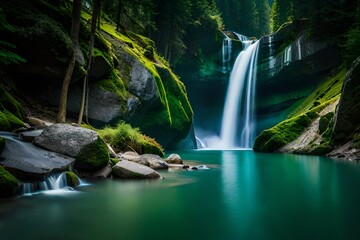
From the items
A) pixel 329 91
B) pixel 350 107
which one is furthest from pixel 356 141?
pixel 329 91

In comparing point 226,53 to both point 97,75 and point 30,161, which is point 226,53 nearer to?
point 97,75

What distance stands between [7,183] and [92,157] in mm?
3194

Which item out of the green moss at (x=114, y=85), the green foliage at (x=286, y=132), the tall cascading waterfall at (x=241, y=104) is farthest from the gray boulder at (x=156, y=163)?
the tall cascading waterfall at (x=241, y=104)

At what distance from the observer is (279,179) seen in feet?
32.2

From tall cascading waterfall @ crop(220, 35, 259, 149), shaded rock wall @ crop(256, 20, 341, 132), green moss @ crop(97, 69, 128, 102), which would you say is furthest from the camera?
tall cascading waterfall @ crop(220, 35, 259, 149)

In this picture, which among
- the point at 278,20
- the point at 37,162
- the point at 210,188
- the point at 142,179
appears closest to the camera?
the point at 37,162

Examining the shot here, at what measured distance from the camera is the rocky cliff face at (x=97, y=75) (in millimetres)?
12984

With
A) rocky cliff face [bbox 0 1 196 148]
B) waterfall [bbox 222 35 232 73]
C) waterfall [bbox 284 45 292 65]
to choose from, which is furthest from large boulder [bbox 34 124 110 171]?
waterfall [bbox 222 35 232 73]

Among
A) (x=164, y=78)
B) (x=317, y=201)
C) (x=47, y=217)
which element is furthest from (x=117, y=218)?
(x=164, y=78)

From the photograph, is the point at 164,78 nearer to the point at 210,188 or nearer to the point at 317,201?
the point at 210,188

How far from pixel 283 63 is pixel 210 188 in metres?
29.6

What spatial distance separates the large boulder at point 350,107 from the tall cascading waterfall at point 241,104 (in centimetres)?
2056

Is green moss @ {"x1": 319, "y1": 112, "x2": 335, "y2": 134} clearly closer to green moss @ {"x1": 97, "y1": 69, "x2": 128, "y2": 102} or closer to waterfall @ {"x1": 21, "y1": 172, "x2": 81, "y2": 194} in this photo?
green moss @ {"x1": 97, "y1": 69, "x2": 128, "y2": 102}

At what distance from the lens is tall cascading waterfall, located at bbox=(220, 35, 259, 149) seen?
127ft
